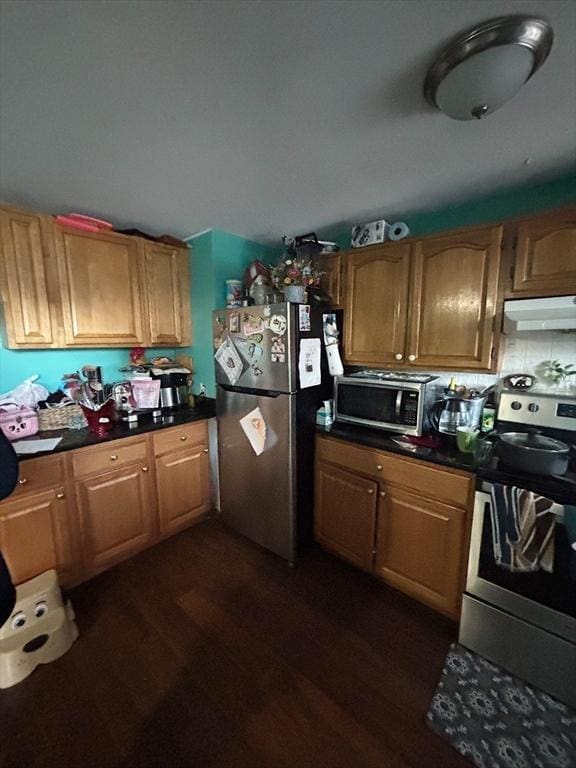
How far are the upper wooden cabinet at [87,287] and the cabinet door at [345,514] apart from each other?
1598mm

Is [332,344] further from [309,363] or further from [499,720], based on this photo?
[499,720]

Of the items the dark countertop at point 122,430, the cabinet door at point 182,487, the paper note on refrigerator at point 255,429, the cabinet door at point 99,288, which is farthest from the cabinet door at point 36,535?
the paper note on refrigerator at point 255,429

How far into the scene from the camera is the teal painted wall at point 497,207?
1608 mm

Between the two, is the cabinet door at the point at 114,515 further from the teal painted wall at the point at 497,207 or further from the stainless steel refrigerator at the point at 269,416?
the teal painted wall at the point at 497,207

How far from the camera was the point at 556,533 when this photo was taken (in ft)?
3.84

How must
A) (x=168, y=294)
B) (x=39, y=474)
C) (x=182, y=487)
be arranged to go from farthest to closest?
(x=168, y=294), (x=182, y=487), (x=39, y=474)

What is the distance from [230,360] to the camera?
81.5 inches

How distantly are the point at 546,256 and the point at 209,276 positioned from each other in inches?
80.3

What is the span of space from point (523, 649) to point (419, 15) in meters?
2.24

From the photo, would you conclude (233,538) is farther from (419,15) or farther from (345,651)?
(419,15)

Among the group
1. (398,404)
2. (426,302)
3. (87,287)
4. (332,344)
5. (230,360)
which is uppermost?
(87,287)

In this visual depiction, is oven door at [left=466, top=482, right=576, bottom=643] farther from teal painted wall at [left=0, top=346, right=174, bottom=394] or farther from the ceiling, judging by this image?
teal painted wall at [left=0, top=346, right=174, bottom=394]

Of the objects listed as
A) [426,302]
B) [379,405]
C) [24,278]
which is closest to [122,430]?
[24,278]

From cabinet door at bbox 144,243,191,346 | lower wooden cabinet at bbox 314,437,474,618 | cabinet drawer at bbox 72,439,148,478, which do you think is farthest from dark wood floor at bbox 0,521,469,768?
cabinet door at bbox 144,243,191,346
